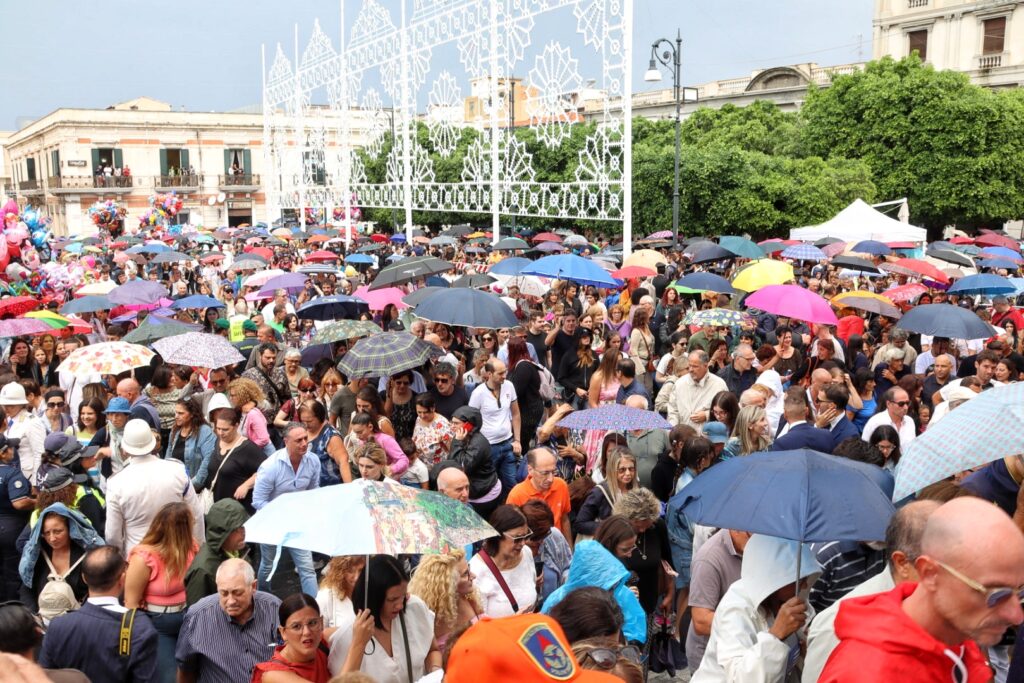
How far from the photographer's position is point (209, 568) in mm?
4680

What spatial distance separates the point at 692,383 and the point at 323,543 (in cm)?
501

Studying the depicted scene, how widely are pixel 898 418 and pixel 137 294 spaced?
380 inches

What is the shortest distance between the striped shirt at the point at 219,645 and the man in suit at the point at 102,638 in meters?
0.17

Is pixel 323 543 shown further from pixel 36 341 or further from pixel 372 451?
pixel 36 341

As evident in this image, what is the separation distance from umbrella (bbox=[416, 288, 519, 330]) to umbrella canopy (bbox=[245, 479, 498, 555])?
4.92m

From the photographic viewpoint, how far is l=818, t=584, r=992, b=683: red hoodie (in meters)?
2.12

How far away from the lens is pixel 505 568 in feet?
15.3

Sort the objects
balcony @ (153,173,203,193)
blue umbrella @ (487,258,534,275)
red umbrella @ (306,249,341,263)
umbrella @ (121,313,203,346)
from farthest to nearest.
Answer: balcony @ (153,173,203,193)
red umbrella @ (306,249,341,263)
blue umbrella @ (487,258,534,275)
umbrella @ (121,313,203,346)

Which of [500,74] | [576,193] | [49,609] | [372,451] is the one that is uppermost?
[500,74]

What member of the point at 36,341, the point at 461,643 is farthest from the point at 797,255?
the point at 461,643

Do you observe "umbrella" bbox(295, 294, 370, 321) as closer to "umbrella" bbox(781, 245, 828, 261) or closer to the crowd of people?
the crowd of people

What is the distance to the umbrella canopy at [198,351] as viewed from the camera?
8.23 metres

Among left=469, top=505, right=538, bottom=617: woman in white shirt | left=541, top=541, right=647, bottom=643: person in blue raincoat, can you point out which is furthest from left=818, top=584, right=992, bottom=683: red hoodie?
left=469, top=505, right=538, bottom=617: woman in white shirt

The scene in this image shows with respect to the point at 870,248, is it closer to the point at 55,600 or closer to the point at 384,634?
the point at 384,634
